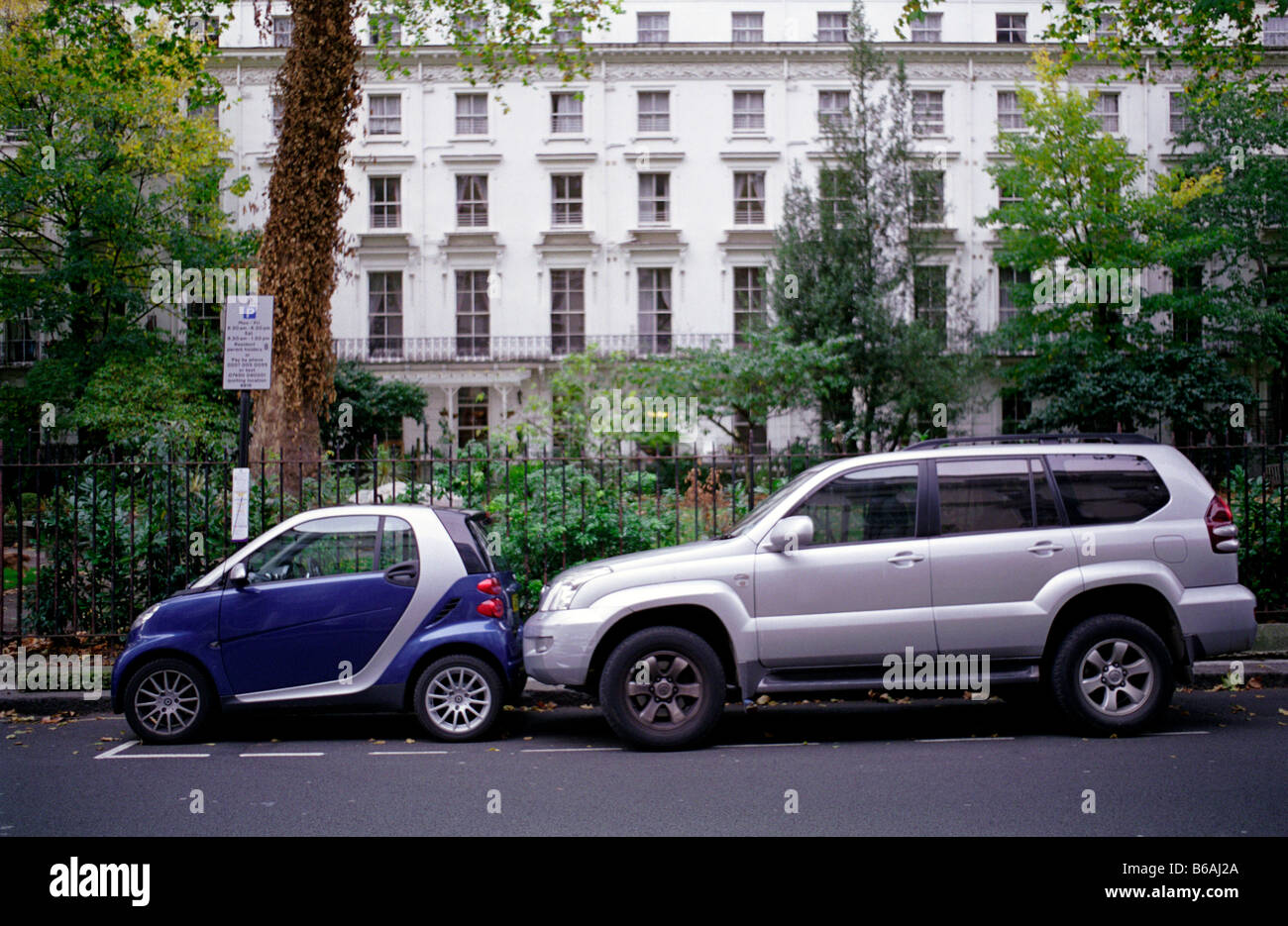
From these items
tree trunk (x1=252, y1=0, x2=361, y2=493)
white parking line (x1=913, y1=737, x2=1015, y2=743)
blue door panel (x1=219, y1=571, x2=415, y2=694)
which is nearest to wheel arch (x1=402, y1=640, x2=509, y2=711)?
blue door panel (x1=219, y1=571, x2=415, y2=694)

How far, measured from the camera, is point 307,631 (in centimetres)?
797

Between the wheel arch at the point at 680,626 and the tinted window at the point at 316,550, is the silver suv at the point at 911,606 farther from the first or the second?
the tinted window at the point at 316,550

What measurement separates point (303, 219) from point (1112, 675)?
34.6 feet

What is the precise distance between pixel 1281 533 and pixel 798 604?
678 cm

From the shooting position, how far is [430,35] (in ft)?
125

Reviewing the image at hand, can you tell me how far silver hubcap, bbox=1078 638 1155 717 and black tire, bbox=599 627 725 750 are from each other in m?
2.57

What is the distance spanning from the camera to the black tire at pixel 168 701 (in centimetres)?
801

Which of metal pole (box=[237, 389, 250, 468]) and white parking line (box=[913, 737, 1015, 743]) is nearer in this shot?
white parking line (box=[913, 737, 1015, 743])

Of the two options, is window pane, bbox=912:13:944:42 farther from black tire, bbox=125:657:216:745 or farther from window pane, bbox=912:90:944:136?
black tire, bbox=125:657:216:745

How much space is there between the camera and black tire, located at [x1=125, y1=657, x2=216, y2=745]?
801 centimetres

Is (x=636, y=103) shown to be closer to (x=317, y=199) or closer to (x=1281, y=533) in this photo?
(x=317, y=199)

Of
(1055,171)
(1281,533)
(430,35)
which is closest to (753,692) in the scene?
(1281,533)

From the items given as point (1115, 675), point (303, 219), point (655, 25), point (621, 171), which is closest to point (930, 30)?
point (655, 25)

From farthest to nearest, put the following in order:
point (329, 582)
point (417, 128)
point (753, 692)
→ 1. point (417, 128)
2. point (329, 582)
3. point (753, 692)
